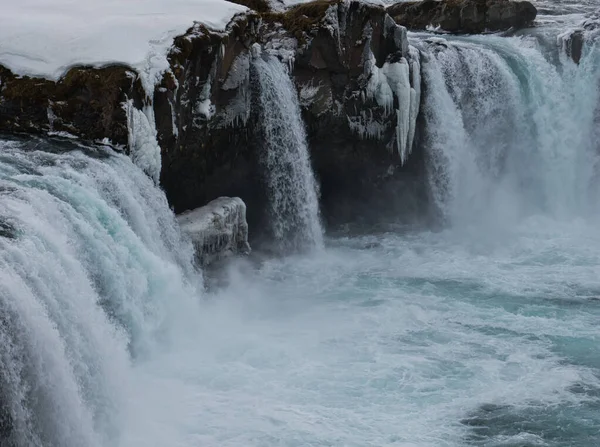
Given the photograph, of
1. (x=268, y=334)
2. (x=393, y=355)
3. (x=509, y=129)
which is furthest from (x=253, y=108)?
(x=509, y=129)

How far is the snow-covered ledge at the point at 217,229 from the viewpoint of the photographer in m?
12.8

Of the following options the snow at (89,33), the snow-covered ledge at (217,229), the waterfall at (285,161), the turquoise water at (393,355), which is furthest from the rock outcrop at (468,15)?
the snow-covered ledge at (217,229)

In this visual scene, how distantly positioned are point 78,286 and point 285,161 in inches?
309

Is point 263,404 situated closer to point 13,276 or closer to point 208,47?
point 13,276

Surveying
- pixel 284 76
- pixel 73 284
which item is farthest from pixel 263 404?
pixel 284 76

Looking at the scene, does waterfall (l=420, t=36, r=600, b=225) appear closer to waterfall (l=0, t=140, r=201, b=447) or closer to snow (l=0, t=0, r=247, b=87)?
snow (l=0, t=0, r=247, b=87)

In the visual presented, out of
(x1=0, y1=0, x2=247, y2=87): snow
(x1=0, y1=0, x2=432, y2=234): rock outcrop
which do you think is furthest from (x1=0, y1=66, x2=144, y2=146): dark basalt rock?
(x1=0, y1=0, x2=247, y2=87): snow

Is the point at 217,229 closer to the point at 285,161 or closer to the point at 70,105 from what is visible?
the point at 285,161

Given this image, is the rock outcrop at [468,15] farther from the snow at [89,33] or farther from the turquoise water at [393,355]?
the snow at [89,33]

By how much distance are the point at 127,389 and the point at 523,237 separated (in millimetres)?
10825

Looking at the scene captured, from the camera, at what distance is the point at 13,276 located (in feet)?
23.5

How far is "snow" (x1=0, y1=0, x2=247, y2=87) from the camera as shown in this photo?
11594 millimetres

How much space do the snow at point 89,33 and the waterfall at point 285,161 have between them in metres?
1.82

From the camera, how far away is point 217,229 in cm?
1325
